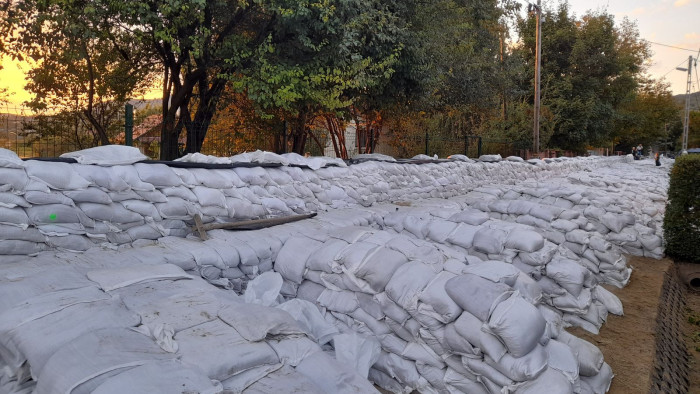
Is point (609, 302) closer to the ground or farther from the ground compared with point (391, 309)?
closer to the ground

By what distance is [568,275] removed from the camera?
4.14 m

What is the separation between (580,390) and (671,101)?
58.8 metres

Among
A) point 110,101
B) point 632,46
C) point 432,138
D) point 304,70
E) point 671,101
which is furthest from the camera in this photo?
point 671,101

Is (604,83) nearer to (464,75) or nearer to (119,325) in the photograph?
(464,75)

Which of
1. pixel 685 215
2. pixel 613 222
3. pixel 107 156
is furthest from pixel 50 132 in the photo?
pixel 685 215

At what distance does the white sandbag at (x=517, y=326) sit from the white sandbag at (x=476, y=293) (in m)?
0.05

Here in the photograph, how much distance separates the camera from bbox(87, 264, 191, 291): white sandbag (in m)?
2.39

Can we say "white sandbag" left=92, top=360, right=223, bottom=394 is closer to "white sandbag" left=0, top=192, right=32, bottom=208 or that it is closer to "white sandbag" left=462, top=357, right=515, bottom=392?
"white sandbag" left=462, top=357, right=515, bottom=392

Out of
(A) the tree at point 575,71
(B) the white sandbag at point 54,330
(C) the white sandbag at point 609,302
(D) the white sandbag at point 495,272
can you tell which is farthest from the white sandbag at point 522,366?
(A) the tree at point 575,71

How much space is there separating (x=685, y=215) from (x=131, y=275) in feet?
25.9

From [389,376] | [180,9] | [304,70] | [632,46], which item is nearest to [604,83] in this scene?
[632,46]

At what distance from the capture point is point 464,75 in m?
12.4

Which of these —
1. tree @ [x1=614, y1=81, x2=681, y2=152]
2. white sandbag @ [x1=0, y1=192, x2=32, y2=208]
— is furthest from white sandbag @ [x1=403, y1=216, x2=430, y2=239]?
tree @ [x1=614, y1=81, x2=681, y2=152]

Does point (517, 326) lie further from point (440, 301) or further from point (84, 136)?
point (84, 136)
